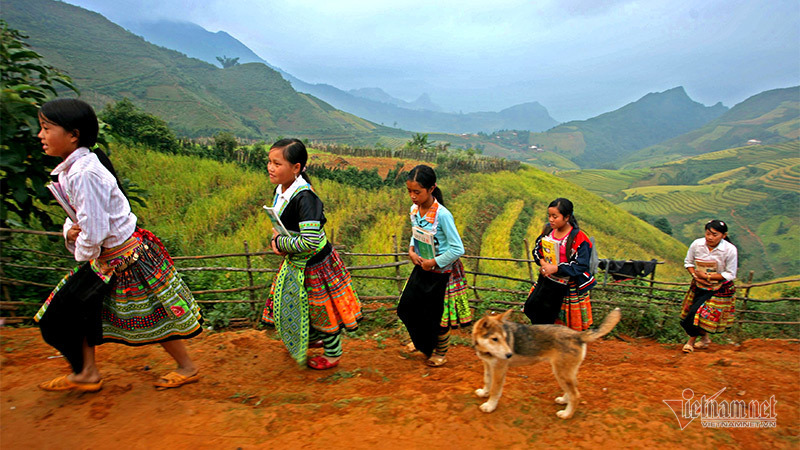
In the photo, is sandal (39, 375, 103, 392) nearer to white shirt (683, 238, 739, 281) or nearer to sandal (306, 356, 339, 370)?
sandal (306, 356, 339, 370)

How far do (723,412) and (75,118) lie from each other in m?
4.19

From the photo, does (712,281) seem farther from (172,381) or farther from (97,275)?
(97,275)

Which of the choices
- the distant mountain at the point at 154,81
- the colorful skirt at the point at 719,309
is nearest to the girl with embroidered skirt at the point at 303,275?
the colorful skirt at the point at 719,309

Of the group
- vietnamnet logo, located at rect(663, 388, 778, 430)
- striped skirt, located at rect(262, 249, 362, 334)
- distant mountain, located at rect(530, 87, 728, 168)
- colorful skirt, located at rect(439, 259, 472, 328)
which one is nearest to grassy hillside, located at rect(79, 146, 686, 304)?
striped skirt, located at rect(262, 249, 362, 334)

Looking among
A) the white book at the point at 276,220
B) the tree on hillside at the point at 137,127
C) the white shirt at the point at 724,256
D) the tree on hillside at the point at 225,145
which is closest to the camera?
the white book at the point at 276,220

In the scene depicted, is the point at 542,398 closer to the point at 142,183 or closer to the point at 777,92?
the point at 142,183

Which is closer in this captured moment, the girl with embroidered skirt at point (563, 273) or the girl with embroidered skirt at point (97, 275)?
the girl with embroidered skirt at point (97, 275)

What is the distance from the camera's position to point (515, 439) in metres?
2.16

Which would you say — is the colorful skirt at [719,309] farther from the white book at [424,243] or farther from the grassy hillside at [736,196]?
the grassy hillside at [736,196]

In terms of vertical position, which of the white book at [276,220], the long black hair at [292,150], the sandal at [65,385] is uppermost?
the long black hair at [292,150]

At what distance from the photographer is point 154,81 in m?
46.2

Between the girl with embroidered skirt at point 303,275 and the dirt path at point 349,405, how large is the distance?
0.36 meters

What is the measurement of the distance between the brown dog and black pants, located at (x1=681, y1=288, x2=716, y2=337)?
2.65m

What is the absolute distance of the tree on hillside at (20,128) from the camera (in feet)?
9.79
